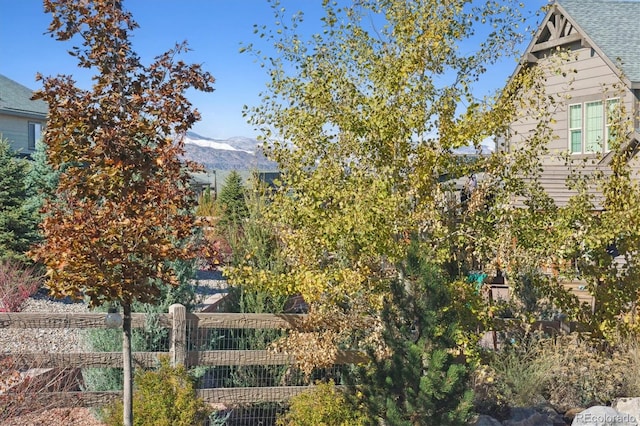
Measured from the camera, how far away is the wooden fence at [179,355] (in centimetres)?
747

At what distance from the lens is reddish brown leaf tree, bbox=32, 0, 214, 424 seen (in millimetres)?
5477

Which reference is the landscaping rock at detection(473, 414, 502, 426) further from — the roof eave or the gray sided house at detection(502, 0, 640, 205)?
the roof eave

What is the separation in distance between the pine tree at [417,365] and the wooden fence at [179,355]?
1.28 meters

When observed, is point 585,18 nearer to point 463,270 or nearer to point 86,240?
point 463,270

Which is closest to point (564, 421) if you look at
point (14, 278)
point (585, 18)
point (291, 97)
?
point (291, 97)

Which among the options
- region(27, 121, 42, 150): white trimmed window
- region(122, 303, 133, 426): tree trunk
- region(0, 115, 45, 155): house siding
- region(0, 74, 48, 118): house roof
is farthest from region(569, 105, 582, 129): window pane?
region(27, 121, 42, 150): white trimmed window

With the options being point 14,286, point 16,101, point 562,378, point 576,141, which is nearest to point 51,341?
point 14,286

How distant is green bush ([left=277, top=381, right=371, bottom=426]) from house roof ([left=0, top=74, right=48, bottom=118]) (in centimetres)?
2815

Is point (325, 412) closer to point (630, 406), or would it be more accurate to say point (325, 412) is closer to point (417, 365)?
point (417, 365)

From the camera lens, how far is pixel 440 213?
816 centimetres

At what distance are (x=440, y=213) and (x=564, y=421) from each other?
9.33 ft

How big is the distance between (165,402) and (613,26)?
16.7m

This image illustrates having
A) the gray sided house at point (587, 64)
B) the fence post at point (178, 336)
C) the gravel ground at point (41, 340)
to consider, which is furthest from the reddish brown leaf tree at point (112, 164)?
the gray sided house at point (587, 64)

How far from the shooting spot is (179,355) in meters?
7.65
